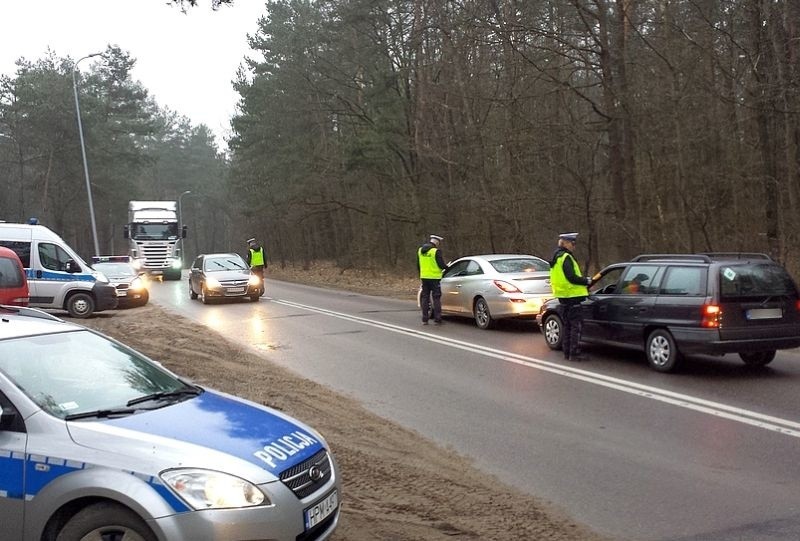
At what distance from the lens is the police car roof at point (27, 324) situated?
4.62m

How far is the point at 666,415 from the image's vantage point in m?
7.75

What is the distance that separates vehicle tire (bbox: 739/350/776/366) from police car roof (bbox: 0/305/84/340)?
348 inches

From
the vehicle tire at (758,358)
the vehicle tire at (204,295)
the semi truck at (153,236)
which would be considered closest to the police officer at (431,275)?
the vehicle tire at (758,358)

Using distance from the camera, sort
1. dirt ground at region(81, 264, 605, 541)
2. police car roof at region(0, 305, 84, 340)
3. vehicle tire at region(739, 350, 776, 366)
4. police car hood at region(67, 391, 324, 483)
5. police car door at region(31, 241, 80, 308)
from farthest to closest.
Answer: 1. police car door at region(31, 241, 80, 308)
2. vehicle tire at region(739, 350, 776, 366)
3. dirt ground at region(81, 264, 605, 541)
4. police car roof at region(0, 305, 84, 340)
5. police car hood at region(67, 391, 324, 483)

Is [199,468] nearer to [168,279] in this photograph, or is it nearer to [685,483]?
[685,483]

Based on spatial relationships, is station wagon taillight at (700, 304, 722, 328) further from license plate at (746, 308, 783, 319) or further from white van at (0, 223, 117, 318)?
white van at (0, 223, 117, 318)

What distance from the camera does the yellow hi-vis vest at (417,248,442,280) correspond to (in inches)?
627

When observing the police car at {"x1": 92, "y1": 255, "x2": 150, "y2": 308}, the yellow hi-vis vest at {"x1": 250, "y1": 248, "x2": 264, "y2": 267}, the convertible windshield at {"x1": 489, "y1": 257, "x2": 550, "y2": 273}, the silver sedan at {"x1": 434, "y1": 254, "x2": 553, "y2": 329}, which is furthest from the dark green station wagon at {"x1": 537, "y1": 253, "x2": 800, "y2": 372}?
the yellow hi-vis vest at {"x1": 250, "y1": 248, "x2": 264, "y2": 267}

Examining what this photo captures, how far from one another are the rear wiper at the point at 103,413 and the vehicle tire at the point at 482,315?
447 inches

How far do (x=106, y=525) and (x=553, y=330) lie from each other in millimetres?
9547

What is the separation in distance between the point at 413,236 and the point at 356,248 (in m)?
6.93

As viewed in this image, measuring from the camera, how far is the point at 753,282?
9.67 m

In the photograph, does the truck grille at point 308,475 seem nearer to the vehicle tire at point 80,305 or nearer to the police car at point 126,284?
the vehicle tire at point 80,305

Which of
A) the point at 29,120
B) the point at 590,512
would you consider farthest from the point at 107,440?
the point at 29,120
